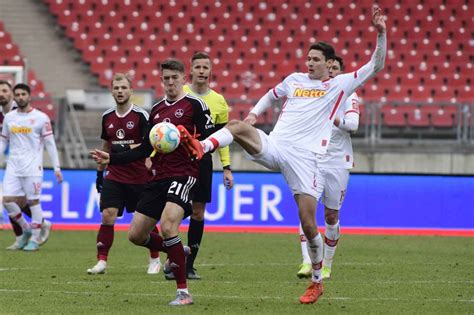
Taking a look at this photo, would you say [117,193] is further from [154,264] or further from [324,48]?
[324,48]

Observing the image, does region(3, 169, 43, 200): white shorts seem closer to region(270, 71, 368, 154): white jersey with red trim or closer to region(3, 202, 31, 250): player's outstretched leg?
region(3, 202, 31, 250): player's outstretched leg

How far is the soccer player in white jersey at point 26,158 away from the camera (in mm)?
16078

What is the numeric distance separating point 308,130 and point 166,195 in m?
1.43

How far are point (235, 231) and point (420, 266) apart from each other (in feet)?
23.0

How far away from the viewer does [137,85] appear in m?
27.9

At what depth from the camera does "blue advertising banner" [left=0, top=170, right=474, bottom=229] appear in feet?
66.5

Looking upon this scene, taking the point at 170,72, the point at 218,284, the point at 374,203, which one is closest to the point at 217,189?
the point at 374,203

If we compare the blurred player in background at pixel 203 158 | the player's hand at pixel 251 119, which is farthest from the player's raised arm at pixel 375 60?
the blurred player in background at pixel 203 158

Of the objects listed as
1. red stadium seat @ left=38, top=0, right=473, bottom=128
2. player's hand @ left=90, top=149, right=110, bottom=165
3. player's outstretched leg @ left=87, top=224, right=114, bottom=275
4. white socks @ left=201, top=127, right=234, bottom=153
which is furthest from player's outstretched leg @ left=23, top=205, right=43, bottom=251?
red stadium seat @ left=38, top=0, right=473, bottom=128

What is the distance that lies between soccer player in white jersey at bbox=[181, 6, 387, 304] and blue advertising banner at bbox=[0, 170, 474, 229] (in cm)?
975

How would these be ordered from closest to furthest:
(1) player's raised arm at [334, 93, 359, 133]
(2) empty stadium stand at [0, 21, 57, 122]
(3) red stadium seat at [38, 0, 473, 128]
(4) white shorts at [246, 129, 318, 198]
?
(4) white shorts at [246, 129, 318, 198] → (1) player's raised arm at [334, 93, 359, 133] → (2) empty stadium stand at [0, 21, 57, 122] → (3) red stadium seat at [38, 0, 473, 128]

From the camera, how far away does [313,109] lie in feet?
33.8

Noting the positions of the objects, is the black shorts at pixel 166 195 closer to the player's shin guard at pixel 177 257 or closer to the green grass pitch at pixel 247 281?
the player's shin guard at pixel 177 257

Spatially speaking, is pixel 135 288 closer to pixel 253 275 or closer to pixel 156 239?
pixel 156 239
